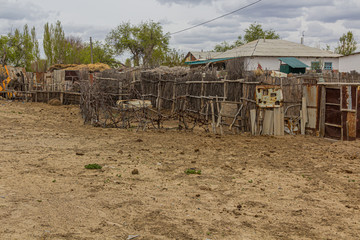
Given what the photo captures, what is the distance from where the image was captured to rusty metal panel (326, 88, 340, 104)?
36.9ft

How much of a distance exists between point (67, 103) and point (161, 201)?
750 inches

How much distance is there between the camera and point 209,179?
23.1 feet

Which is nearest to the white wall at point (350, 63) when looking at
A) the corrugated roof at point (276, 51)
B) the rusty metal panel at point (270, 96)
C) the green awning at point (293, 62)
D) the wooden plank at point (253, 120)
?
the corrugated roof at point (276, 51)

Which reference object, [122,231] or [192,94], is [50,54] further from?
[122,231]

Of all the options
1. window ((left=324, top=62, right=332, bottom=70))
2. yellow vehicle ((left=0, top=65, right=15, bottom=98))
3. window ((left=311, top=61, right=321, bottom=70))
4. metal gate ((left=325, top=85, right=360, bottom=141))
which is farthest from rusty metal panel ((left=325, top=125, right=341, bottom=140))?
window ((left=324, top=62, right=332, bottom=70))

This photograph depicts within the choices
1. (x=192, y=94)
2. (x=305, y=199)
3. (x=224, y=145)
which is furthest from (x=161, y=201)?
(x=192, y=94)

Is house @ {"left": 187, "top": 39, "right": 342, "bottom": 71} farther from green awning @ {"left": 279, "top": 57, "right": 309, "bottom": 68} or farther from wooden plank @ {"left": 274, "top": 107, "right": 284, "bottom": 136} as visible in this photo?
wooden plank @ {"left": 274, "top": 107, "right": 284, "bottom": 136}

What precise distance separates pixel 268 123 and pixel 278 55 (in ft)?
61.4

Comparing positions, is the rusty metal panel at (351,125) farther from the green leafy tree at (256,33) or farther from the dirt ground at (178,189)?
the green leafy tree at (256,33)

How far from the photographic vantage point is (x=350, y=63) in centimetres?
2973

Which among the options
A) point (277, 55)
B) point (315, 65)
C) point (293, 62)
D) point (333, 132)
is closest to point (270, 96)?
point (333, 132)

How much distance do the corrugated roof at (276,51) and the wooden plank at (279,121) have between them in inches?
678

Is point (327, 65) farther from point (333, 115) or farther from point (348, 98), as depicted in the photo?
point (348, 98)

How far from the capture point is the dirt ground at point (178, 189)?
4727 millimetres
